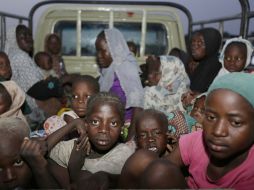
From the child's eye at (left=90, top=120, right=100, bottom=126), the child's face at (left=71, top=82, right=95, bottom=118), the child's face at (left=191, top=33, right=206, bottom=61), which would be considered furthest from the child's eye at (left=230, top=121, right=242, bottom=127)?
the child's face at (left=191, top=33, right=206, bottom=61)

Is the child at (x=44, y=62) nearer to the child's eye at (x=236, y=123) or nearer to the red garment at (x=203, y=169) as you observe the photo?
the red garment at (x=203, y=169)

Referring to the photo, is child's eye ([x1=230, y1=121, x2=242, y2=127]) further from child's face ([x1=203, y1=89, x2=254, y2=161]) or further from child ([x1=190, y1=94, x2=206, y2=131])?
child ([x1=190, y1=94, x2=206, y2=131])

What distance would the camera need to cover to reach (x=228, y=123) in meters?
1.28

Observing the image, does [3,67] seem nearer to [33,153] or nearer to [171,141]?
[171,141]

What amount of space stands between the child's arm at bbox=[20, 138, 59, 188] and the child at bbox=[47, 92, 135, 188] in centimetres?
16

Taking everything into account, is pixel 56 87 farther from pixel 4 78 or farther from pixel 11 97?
pixel 11 97

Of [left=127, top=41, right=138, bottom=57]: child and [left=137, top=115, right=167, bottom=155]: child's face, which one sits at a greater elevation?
[left=127, top=41, right=138, bottom=57]: child

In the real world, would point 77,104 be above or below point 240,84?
below

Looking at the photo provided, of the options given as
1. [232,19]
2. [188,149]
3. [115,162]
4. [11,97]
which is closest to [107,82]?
[11,97]

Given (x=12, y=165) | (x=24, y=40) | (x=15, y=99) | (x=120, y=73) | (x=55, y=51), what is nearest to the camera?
(x=12, y=165)

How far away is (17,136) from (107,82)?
1587 millimetres

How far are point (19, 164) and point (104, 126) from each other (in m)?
0.51

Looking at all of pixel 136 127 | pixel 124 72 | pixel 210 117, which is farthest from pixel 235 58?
pixel 210 117

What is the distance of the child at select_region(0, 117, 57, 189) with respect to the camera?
1.60 meters
